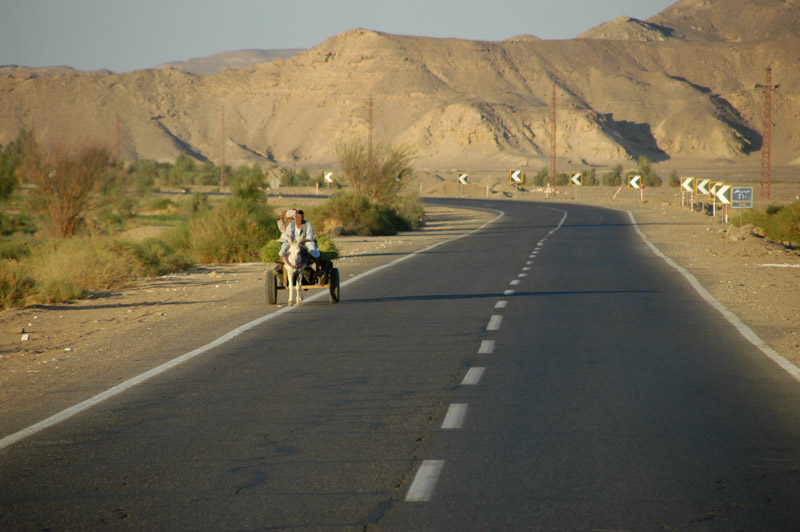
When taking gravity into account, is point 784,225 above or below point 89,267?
below

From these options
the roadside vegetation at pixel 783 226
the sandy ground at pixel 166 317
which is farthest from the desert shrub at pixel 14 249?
the roadside vegetation at pixel 783 226

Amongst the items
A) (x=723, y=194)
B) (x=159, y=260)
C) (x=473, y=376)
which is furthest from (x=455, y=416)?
(x=723, y=194)

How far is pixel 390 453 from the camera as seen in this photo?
635cm

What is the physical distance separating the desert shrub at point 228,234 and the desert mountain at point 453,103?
99.6m

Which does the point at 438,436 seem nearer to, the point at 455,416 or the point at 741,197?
the point at 455,416

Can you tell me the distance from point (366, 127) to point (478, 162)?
19823 millimetres

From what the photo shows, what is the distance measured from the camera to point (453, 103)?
138000 mm

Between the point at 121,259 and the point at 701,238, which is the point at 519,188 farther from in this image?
the point at 121,259

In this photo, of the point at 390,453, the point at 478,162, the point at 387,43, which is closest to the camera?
the point at 390,453

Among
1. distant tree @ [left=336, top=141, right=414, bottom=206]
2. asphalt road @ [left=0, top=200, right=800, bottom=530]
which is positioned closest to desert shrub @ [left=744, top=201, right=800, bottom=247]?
distant tree @ [left=336, top=141, right=414, bottom=206]

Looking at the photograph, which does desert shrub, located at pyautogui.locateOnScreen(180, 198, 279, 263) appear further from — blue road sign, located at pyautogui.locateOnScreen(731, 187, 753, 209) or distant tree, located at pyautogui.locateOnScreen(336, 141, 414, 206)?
distant tree, located at pyautogui.locateOnScreen(336, 141, 414, 206)

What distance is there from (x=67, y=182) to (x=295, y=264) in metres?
25.4

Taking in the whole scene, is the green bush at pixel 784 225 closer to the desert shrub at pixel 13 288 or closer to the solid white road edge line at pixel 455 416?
the desert shrub at pixel 13 288

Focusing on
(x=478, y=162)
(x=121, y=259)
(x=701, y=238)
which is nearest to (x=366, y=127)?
(x=478, y=162)
